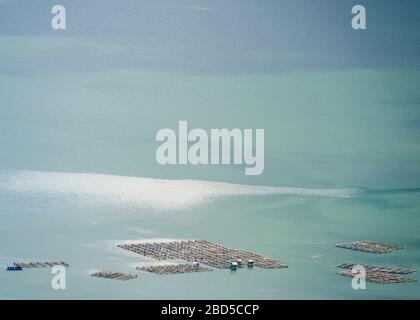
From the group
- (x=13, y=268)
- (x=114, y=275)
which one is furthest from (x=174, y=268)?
(x=13, y=268)

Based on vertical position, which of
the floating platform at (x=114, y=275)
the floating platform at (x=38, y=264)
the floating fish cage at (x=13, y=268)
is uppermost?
the floating platform at (x=38, y=264)

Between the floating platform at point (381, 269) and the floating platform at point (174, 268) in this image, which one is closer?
the floating platform at point (174, 268)

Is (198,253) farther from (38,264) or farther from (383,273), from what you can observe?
(383,273)

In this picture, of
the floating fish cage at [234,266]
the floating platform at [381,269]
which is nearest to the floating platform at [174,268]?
the floating fish cage at [234,266]

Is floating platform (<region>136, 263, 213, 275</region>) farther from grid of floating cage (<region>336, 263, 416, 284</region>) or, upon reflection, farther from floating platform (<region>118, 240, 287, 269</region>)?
grid of floating cage (<region>336, 263, 416, 284</region>)

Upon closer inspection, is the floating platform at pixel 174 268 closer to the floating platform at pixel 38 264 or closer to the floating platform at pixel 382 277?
the floating platform at pixel 38 264

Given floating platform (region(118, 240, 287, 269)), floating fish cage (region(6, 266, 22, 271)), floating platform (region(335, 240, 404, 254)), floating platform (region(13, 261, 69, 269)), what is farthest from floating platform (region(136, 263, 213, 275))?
floating platform (region(335, 240, 404, 254))
